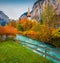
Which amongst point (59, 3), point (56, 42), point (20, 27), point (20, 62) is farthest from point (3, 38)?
point (59, 3)

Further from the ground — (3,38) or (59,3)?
(59,3)

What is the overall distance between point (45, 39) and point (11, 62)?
11079mm

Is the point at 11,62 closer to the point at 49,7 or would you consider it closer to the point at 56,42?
the point at 56,42

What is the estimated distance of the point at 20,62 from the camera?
688 centimetres

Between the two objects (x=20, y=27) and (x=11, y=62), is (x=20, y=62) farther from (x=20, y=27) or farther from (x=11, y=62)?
(x=20, y=27)

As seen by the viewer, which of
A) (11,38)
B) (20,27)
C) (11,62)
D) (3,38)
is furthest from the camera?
(20,27)

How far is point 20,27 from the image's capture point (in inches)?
1152

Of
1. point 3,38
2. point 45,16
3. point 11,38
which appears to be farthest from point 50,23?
point 3,38

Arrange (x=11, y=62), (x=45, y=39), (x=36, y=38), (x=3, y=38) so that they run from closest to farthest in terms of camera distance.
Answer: (x=11, y=62)
(x=3, y=38)
(x=45, y=39)
(x=36, y=38)

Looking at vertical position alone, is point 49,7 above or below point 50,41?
above

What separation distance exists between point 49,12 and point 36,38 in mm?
2829

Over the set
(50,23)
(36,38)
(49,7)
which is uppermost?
(49,7)

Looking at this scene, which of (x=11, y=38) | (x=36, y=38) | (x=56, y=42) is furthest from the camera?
(x=36, y=38)

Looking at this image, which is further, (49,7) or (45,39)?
(49,7)
